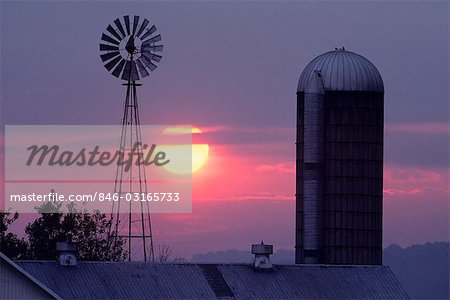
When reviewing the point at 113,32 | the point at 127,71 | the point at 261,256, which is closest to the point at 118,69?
the point at 127,71

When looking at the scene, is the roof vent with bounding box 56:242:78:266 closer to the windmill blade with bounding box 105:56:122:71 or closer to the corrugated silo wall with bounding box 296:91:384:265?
the windmill blade with bounding box 105:56:122:71

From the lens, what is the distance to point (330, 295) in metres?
71.4

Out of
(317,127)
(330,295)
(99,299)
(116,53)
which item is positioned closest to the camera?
(99,299)

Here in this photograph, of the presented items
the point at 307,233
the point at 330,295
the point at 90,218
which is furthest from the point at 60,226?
the point at 330,295

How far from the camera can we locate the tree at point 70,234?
10000cm

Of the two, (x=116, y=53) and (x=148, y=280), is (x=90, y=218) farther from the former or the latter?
(x=148, y=280)

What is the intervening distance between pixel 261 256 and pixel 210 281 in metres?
3.63

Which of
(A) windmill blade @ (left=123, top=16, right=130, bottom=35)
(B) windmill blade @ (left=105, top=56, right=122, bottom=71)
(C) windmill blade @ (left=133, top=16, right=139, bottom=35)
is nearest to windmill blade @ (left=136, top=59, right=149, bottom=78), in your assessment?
(B) windmill blade @ (left=105, top=56, right=122, bottom=71)

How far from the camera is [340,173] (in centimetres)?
8712

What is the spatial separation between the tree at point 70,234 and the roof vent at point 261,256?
2706 centimetres

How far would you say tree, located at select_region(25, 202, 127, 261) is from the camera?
100 m

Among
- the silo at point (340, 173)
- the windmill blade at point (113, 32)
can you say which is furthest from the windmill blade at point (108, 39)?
the silo at point (340, 173)

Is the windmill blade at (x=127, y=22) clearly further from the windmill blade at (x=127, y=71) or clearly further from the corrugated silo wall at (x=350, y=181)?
the corrugated silo wall at (x=350, y=181)

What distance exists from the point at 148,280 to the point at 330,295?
921 centimetres
